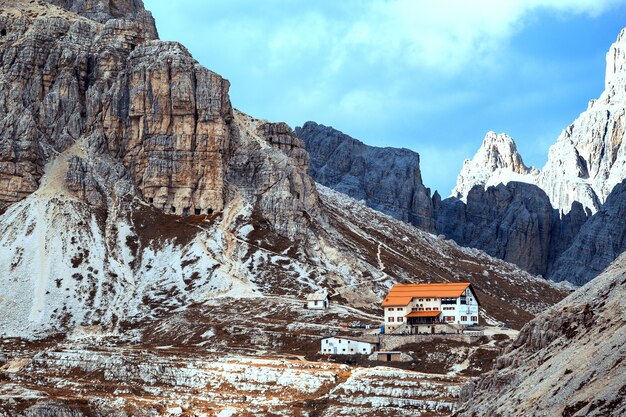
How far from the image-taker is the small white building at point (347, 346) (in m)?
147

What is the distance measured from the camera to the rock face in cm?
5628

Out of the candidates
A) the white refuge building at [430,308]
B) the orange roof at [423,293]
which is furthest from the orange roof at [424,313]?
the orange roof at [423,293]

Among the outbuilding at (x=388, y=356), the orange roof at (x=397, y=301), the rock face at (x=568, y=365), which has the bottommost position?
the rock face at (x=568, y=365)

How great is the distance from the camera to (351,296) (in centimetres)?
19438

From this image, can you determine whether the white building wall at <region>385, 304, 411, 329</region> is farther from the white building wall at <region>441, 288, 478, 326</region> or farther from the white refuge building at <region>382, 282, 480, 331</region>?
the white building wall at <region>441, 288, 478, 326</region>

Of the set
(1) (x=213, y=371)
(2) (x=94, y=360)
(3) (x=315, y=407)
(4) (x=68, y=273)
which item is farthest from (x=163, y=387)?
(4) (x=68, y=273)

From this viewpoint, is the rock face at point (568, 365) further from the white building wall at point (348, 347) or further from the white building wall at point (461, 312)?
the white building wall at point (461, 312)

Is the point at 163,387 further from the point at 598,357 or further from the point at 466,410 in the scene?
the point at 598,357

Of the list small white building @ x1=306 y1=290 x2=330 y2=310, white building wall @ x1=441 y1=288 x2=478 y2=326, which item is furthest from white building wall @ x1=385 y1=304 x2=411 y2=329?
small white building @ x1=306 y1=290 x2=330 y2=310

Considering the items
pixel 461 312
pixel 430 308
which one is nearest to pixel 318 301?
pixel 430 308

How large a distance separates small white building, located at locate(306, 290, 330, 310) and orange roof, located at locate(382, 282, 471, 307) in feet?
64.0

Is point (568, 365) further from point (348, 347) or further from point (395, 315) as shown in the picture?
point (395, 315)

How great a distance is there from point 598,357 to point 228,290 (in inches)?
5374

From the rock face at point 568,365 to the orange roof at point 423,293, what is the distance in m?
77.6
